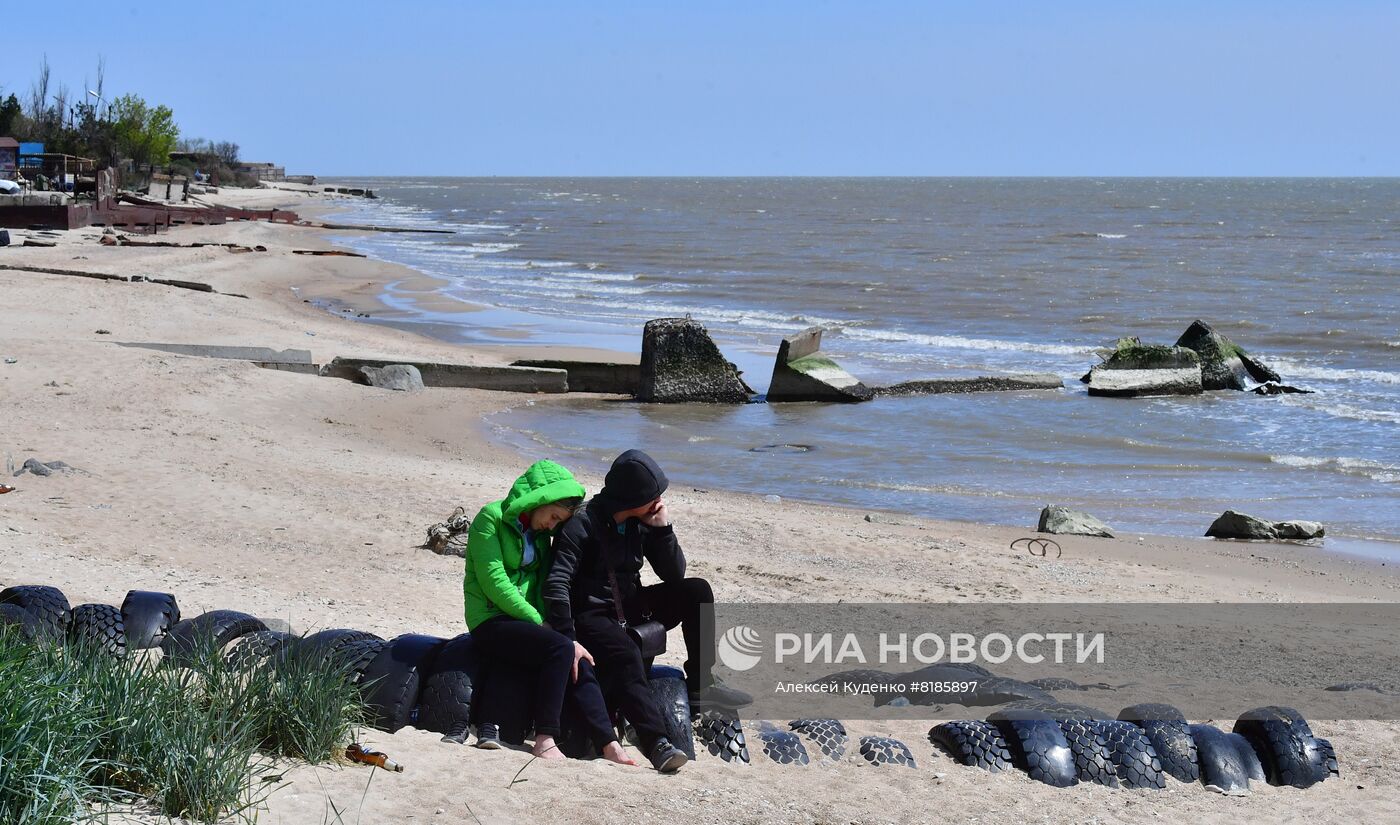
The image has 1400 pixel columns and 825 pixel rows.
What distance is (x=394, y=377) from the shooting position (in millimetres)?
17953

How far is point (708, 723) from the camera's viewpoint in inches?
234

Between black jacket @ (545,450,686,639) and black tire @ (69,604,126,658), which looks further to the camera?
black tire @ (69,604,126,658)

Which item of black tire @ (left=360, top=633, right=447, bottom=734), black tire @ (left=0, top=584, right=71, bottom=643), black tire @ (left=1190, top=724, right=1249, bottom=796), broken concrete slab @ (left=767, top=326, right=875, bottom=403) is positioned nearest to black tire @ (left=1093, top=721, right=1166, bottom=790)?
black tire @ (left=1190, top=724, right=1249, bottom=796)

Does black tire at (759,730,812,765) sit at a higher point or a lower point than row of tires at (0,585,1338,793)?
lower

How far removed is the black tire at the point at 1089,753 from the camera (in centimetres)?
591

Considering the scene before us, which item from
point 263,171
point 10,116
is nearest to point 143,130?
point 10,116

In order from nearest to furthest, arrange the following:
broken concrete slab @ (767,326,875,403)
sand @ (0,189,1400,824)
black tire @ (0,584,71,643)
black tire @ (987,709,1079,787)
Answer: sand @ (0,189,1400,824) < black tire @ (987,709,1079,787) < black tire @ (0,584,71,643) < broken concrete slab @ (767,326,875,403)

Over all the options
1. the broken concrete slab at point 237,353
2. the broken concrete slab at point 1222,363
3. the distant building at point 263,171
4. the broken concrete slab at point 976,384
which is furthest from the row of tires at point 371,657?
the distant building at point 263,171

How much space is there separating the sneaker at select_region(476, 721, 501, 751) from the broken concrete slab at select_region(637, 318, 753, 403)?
12.9 m

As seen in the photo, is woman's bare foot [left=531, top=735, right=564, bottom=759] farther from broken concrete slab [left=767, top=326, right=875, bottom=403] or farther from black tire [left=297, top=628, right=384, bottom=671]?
broken concrete slab [left=767, top=326, right=875, bottom=403]

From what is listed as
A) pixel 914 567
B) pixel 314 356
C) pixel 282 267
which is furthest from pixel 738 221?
pixel 914 567

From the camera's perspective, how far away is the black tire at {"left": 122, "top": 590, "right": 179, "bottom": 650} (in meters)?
6.37

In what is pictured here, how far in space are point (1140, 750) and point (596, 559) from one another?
100 inches

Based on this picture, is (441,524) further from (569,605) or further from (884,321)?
(884,321)
